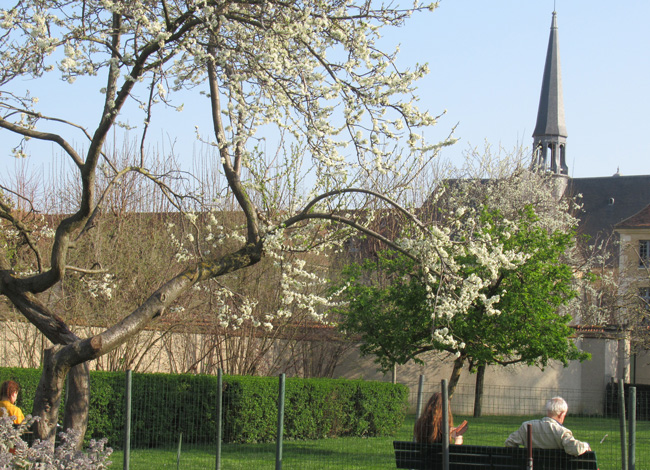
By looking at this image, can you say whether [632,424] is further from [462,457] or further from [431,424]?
[431,424]

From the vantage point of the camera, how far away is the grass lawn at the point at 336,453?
11055mm

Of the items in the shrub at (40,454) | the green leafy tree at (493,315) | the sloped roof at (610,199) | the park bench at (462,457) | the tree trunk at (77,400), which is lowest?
the park bench at (462,457)

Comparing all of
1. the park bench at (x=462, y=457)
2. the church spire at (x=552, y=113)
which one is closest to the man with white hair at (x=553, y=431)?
the park bench at (x=462, y=457)

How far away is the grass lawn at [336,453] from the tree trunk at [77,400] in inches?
140

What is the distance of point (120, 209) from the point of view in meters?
18.5

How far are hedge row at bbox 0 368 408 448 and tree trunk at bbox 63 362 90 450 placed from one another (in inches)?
215

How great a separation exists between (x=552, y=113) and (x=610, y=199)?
7.14 m

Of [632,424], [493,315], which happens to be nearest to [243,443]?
[493,315]

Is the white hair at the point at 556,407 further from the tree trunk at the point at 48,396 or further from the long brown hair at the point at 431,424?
the tree trunk at the point at 48,396

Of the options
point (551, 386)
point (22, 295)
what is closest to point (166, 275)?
point (22, 295)

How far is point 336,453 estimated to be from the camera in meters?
12.8

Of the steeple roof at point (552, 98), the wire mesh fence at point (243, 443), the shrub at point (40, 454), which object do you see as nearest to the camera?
the shrub at point (40, 454)

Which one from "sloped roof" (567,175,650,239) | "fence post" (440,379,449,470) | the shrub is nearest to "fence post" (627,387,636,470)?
"fence post" (440,379,449,470)

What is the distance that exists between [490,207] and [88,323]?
59.8ft
